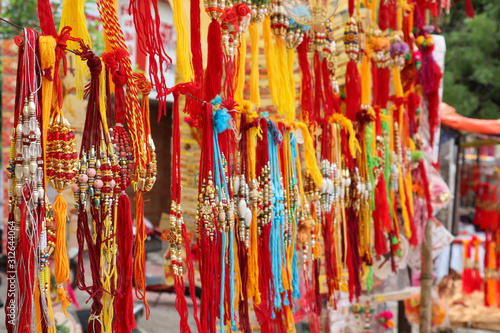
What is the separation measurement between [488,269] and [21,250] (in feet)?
10.4

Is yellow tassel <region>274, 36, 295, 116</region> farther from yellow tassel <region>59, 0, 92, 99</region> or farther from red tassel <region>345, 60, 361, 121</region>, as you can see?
yellow tassel <region>59, 0, 92, 99</region>

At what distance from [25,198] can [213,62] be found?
0.46 m

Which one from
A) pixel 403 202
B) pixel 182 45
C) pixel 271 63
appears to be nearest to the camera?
pixel 182 45

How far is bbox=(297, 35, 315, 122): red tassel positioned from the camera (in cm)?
120

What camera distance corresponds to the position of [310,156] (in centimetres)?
115

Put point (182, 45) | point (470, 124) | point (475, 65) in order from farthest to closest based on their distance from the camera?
point (475, 65) < point (470, 124) < point (182, 45)

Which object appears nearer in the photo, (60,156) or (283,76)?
(60,156)

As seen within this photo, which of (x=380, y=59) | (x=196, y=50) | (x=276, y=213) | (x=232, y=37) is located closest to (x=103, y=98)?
(x=196, y=50)

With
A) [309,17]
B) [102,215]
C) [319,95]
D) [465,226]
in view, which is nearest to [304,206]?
[319,95]

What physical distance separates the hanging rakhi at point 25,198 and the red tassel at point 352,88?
925 millimetres

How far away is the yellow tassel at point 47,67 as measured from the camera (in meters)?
0.66

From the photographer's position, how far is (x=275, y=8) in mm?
1086

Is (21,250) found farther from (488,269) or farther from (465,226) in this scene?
(465,226)

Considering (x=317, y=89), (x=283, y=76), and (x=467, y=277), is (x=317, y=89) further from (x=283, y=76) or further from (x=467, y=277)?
(x=467, y=277)
